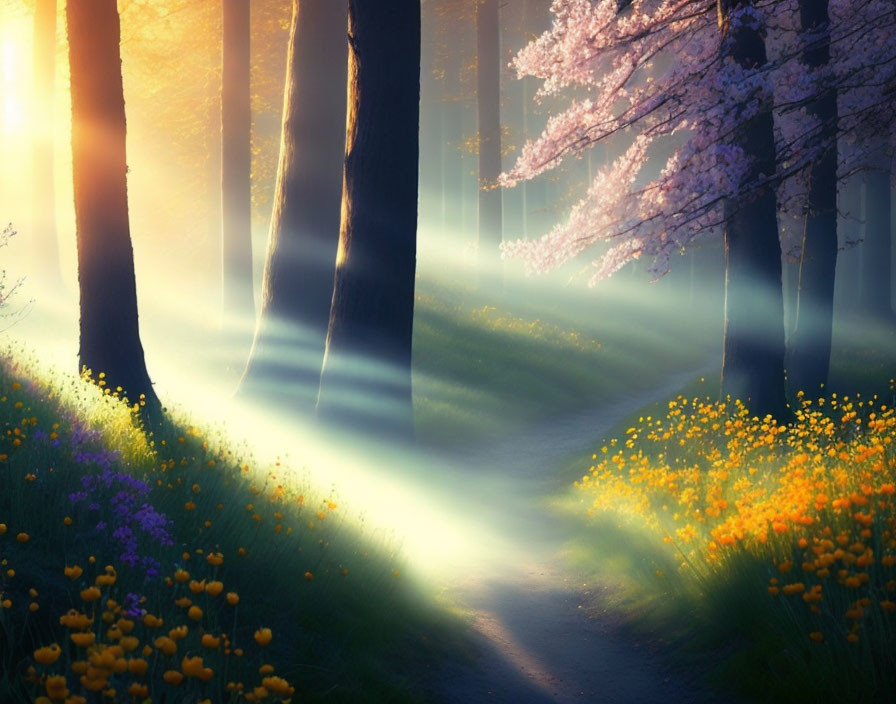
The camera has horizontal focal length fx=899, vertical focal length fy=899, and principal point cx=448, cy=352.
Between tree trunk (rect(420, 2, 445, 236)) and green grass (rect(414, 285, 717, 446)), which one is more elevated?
tree trunk (rect(420, 2, 445, 236))

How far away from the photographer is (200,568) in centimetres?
539

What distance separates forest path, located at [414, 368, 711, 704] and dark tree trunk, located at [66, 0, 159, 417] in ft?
14.1

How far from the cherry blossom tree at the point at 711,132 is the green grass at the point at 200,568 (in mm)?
6524

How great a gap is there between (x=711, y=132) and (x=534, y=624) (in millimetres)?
6833

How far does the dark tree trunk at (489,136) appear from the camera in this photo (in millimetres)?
26828

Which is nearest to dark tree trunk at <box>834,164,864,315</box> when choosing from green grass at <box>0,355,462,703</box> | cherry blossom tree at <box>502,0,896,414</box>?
cherry blossom tree at <box>502,0,896,414</box>

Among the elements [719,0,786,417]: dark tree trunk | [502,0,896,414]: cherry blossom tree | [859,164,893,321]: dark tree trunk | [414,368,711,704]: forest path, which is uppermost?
[859,164,893,321]: dark tree trunk

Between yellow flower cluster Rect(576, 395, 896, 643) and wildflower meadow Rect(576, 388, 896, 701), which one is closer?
wildflower meadow Rect(576, 388, 896, 701)

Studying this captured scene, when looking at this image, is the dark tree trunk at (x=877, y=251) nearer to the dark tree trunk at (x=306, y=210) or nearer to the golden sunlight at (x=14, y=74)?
the dark tree trunk at (x=306, y=210)

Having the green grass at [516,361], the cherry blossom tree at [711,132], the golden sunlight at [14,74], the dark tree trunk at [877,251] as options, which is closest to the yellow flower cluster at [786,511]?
the cherry blossom tree at [711,132]

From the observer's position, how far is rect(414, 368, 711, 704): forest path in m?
6.07

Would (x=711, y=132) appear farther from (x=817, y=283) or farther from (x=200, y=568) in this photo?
(x=200, y=568)

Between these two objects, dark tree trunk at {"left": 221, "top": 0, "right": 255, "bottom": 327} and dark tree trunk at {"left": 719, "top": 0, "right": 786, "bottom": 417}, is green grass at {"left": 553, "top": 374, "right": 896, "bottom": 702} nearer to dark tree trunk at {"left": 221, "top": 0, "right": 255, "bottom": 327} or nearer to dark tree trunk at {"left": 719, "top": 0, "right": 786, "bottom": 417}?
dark tree trunk at {"left": 719, "top": 0, "right": 786, "bottom": 417}

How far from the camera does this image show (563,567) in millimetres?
9469
